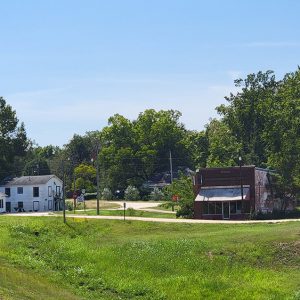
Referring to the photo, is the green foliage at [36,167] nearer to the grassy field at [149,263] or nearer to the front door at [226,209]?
the front door at [226,209]

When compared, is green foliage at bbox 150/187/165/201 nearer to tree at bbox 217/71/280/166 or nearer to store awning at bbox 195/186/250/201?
tree at bbox 217/71/280/166

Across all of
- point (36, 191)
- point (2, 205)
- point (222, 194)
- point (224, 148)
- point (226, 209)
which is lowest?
point (226, 209)

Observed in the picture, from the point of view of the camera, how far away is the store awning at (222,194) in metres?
71.4

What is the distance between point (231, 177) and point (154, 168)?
47.7 meters

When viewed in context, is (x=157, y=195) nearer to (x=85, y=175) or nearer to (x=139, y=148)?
(x=139, y=148)

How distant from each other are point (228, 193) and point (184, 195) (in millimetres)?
4810

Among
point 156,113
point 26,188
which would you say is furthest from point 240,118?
point 26,188

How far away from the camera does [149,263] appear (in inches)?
1500

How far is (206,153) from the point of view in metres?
120

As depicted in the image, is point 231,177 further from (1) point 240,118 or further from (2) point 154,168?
(2) point 154,168

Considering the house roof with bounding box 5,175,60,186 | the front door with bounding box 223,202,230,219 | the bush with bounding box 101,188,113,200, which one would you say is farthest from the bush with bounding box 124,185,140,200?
the front door with bounding box 223,202,230,219

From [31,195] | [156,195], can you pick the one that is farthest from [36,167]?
[31,195]

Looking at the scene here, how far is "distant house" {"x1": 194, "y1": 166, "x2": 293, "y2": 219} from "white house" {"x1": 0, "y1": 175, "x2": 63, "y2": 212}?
108ft

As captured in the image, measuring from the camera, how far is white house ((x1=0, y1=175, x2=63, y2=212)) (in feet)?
331
